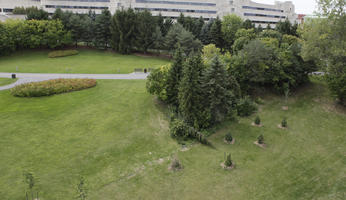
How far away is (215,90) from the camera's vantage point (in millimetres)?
23344

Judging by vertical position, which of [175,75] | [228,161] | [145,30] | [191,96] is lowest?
[228,161]

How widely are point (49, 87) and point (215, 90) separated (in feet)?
63.7

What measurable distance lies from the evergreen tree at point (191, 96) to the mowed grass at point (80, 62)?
20.4 meters

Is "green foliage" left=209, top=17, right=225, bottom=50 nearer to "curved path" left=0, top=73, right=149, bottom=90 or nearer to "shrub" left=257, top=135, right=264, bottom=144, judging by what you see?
"curved path" left=0, top=73, right=149, bottom=90

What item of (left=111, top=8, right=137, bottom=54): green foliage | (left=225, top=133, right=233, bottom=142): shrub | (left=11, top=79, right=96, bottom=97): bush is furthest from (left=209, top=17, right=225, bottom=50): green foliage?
(left=225, top=133, right=233, bottom=142): shrub

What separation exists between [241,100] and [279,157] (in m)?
9.45

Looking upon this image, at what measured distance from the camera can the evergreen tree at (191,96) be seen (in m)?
22.6

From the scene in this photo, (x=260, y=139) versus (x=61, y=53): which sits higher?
(x=61, y=53)

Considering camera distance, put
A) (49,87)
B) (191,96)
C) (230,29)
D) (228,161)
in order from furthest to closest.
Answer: (230,29) < (49,87) < (191,96) < (228,161)

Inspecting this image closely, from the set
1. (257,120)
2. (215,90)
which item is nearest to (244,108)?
(257,120)

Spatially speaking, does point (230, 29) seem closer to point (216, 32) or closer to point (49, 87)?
point (216, 32)

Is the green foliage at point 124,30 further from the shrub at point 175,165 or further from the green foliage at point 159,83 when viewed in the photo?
the shrub at point 175,165

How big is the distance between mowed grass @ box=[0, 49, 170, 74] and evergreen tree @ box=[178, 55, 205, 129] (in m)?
20.4

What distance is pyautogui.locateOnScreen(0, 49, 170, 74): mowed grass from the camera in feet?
134
